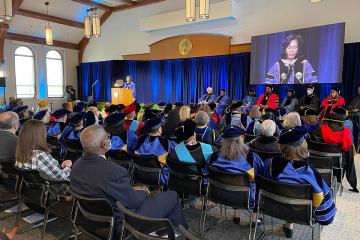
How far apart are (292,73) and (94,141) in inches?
322

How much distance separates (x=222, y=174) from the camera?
2.53 meters

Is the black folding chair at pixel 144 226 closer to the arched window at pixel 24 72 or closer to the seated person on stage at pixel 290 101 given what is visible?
the seated person on stage at pixel 290 101

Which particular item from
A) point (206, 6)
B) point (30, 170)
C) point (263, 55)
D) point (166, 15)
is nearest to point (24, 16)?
point (166, 15)

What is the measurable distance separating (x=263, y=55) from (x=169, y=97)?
18.0 ft

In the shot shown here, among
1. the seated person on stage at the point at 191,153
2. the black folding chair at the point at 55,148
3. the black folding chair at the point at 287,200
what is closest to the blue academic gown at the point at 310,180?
the black folding chair at the point at 287,200

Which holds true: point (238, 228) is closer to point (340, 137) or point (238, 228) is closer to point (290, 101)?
point (340, 137)

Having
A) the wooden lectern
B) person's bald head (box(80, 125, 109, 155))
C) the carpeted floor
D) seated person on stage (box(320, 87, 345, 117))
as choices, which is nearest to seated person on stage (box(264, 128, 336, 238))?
the carpeted floor

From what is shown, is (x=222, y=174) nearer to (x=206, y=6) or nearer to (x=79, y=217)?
(x=79, y=217)

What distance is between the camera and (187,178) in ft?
9.47

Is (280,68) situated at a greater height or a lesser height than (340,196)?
greater

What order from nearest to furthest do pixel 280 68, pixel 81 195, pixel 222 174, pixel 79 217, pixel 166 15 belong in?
pixel 81 195 → pixel 79 217 → pixel 222 174 → pixel 280 68 → pixel 166 15

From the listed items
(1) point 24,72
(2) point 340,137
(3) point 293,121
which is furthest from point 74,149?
(1) point 24,72

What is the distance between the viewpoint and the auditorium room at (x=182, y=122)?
87.9 inches

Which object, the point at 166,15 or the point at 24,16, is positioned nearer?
the point at 166,15
